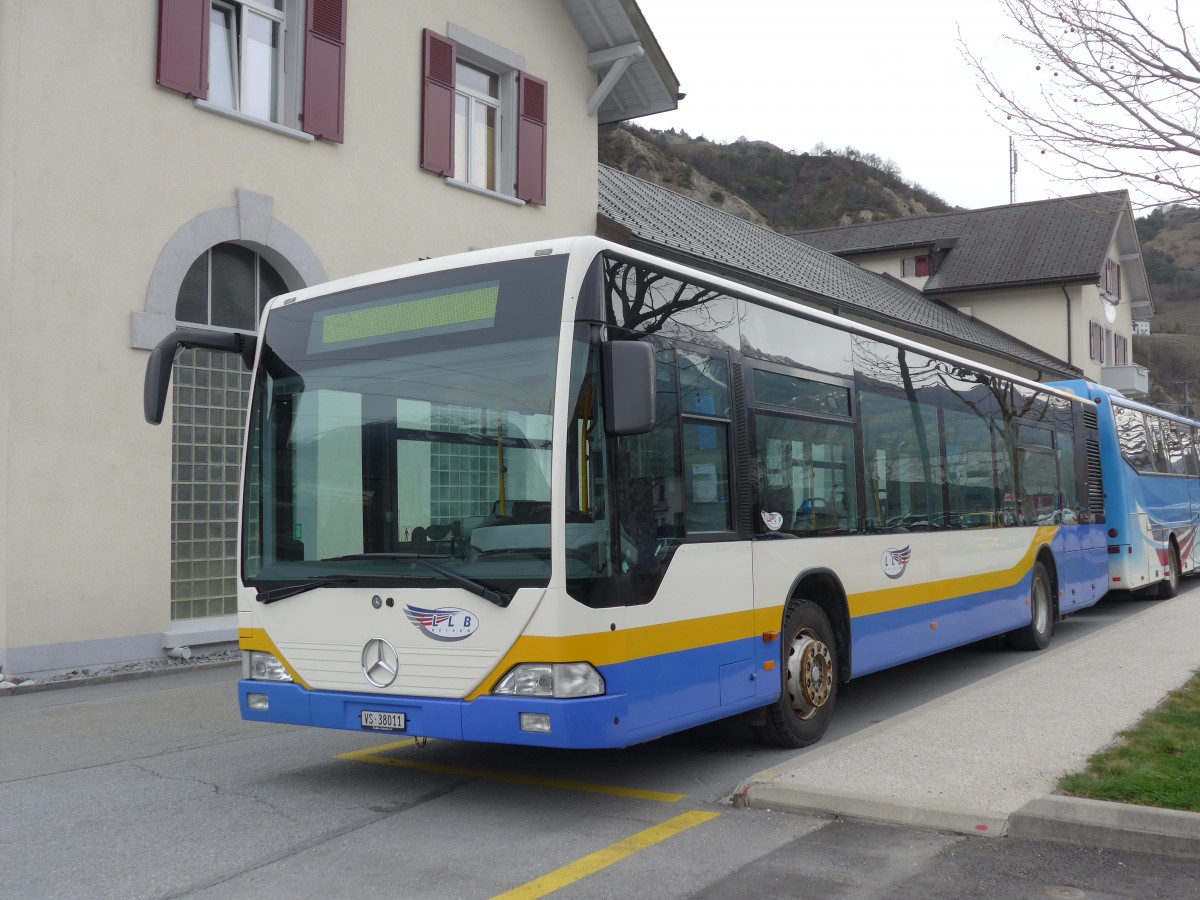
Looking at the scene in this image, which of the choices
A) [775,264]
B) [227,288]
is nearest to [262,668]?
[227,288]

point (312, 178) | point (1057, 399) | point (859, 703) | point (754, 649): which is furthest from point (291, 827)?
point (1057, 399)

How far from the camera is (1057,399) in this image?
1400 centimetres

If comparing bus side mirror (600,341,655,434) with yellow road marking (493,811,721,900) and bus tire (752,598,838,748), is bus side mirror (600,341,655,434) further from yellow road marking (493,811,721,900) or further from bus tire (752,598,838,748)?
bus tire (752,598,838,748)

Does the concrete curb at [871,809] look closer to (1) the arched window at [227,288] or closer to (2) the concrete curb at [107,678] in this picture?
(2) the concrete curb at [107,678]

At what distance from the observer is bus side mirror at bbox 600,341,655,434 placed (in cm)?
556

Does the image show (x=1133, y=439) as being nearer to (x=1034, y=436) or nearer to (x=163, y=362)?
(x=1034, y=436)

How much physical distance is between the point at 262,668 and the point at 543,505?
2.08 m

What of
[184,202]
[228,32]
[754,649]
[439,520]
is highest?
[228,32]

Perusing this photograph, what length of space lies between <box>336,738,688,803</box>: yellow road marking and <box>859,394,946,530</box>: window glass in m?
3.05

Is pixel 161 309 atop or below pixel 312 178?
below

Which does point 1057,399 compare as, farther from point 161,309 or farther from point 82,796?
point 82,796

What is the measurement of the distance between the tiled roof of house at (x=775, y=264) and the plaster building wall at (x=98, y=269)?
768 centimetres

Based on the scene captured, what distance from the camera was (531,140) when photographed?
657 inches

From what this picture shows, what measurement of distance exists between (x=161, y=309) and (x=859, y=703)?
7.72 meters
